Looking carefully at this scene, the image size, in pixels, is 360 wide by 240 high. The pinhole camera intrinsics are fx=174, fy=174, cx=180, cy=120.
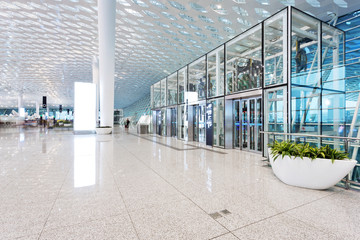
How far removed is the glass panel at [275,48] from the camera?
5.88 metres

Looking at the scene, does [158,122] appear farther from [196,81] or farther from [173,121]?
[196,81]

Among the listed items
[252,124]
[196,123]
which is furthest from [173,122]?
[252,124]

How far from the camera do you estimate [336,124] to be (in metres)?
7.11

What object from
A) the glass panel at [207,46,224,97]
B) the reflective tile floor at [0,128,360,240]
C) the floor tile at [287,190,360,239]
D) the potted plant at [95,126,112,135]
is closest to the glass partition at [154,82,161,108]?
the potted plant at [95,126,112,135]

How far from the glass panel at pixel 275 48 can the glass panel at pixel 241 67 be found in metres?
0.44

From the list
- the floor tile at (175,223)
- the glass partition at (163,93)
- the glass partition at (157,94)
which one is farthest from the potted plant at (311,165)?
the glass partition at (157,94)

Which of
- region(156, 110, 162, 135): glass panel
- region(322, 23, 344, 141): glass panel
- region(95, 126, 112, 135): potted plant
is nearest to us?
region(322, 23, 344, 141): glass panel

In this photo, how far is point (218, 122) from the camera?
927 cm

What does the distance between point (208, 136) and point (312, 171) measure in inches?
246

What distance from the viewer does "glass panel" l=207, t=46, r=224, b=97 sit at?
9203 millimetres

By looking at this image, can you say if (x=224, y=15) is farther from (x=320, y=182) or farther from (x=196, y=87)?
(x=320, y=182)

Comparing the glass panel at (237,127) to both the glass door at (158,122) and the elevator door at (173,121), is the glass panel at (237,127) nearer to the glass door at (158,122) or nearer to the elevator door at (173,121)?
the elevator door at (173,121)

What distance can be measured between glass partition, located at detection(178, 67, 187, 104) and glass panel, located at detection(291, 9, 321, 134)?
24.3 feet

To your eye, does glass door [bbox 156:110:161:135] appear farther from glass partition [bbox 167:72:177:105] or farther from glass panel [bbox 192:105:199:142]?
Answer: glass panel [bbox 192:105:199:142]
